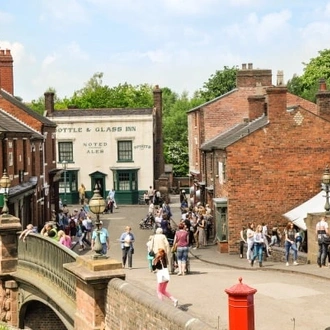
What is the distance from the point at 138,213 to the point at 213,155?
1400 cm

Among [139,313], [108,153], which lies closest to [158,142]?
[108,153]

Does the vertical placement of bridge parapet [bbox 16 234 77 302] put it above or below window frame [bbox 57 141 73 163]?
below

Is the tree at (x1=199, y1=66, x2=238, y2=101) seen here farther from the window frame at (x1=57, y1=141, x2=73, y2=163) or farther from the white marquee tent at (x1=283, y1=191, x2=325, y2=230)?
the white marquee tent at (x1=283, y1=191, x2=325, y2=230)

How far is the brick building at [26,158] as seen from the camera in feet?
110

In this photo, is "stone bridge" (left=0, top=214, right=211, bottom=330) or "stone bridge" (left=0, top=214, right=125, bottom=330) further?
"stone bridge" (left=0, top=214, right=125, bottom=330)

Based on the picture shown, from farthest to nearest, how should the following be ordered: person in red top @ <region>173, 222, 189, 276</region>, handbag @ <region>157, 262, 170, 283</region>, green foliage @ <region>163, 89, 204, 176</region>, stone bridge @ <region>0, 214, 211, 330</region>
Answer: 1. green foliage @ <region>163, 89, 204, 176</region>
2. person in red top @ <region>173, 222, 189, 276</region>
3. handbag @ <region>157, 262, 170, 283</region>
4. stone bridge @ <region>0, 214, 211, 330</region>

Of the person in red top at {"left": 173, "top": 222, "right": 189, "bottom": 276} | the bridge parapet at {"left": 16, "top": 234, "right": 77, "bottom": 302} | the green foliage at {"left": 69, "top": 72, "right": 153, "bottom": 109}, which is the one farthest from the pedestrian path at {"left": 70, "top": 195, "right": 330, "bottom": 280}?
the green foliage at {"left": 69, "top": 72, "right": 153, "bottom": 109}

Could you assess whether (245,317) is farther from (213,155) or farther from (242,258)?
(213,155)

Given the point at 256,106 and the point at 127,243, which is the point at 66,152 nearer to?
the point at 256,106

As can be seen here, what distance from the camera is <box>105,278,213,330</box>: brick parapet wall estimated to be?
9797 millimetres

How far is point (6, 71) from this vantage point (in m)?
46.5

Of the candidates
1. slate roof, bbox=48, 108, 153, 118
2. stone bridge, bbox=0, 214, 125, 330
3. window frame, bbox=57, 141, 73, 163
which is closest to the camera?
stone bridge, bbox=0, 214, 125, 330

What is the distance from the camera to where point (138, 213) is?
50.8 metres

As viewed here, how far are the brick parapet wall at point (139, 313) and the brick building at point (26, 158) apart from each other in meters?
18.7
